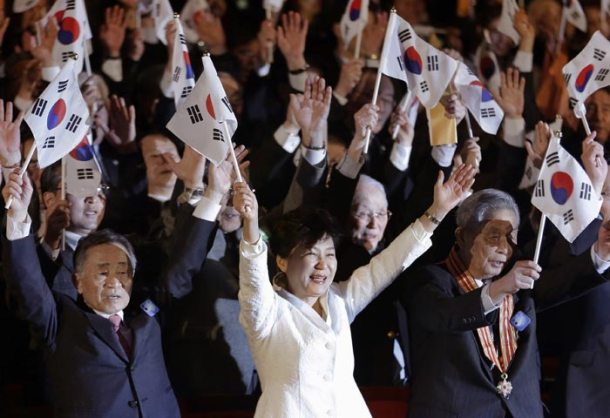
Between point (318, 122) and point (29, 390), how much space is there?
1.59 meters

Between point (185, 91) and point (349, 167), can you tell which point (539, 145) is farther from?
point (185, 91)

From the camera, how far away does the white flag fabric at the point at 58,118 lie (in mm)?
4629

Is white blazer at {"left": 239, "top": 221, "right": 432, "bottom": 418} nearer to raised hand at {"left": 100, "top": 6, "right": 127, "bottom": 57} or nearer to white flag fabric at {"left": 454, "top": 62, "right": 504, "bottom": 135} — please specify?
white flag fabric at {"left": 454, "top": 62, "right": 504, "bottom": 135}

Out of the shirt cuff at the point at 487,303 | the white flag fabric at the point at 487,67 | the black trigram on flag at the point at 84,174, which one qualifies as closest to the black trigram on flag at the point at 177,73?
the black trigram on flag at the point at 84,174

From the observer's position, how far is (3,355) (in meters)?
4.86

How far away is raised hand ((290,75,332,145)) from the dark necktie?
1.18 meters

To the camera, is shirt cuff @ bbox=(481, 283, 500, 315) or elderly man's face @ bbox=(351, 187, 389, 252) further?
elderly man's face @ bbox=(351, 187, 389, 252)

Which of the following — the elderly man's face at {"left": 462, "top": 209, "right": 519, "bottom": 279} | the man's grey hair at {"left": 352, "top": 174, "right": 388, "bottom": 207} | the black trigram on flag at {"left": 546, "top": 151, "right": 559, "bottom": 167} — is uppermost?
the black trigram on flag at {"left": 546, "top": 151, "right": 559, "bottom": 167}

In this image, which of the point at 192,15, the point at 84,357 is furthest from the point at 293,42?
→ the point at 84,357

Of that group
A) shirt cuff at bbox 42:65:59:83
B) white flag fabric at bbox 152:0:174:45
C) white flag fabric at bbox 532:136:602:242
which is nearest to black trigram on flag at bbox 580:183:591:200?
white flag fabric at bbox 532:136:602:242

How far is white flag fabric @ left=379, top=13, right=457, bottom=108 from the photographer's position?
5.28m

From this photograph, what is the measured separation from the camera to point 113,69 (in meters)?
6.59

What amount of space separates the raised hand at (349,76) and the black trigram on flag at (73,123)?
1.89 m

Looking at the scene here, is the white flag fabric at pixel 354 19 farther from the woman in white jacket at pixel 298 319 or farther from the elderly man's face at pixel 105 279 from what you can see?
the elderly man's face at pixel 105 279
